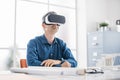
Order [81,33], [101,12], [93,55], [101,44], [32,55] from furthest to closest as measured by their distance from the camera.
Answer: [101,12], [81,33], [93,55], [101,44], [32,55]

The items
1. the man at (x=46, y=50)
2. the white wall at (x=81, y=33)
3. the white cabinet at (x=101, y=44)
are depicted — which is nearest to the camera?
the man at (x=46, y=50)

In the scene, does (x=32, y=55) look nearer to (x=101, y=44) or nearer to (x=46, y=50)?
(x=46, y=50)

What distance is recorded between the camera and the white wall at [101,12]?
504 centimetres

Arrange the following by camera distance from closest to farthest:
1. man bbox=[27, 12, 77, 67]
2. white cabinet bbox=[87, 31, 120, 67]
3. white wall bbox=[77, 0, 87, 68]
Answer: man bbox=[27, 12, 77, 67]
white cabinet bbox=[87, 31, 120, 67]
white wall bbox=[77, 0, 87, 68]

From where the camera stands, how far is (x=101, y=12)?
5266 mm

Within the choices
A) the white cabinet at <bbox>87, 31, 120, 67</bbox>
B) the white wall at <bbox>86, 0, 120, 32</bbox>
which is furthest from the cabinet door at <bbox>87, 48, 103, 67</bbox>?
the white wall at <bbox>86, 0, 120, 32</bbox>

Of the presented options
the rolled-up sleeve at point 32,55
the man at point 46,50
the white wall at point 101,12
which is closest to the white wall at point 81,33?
the white wall at point 101,12

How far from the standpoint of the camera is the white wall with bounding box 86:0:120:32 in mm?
5035

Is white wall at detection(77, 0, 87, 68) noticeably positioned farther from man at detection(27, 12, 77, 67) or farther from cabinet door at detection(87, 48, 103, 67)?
man at detection(27, 12, 77, 67)

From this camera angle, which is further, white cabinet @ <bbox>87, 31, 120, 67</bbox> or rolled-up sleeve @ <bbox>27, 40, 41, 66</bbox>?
white cabinet @ <bbox>87, 31, 120, 67</bbox>

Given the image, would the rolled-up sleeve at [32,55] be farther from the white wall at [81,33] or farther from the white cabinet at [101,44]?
the white wall at [81,33]

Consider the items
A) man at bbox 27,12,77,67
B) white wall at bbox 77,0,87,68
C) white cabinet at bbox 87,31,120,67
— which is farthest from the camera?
white wall at bbox 77,0,87,68

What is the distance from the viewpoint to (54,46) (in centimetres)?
196

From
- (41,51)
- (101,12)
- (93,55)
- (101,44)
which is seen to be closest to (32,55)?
(41,51)
